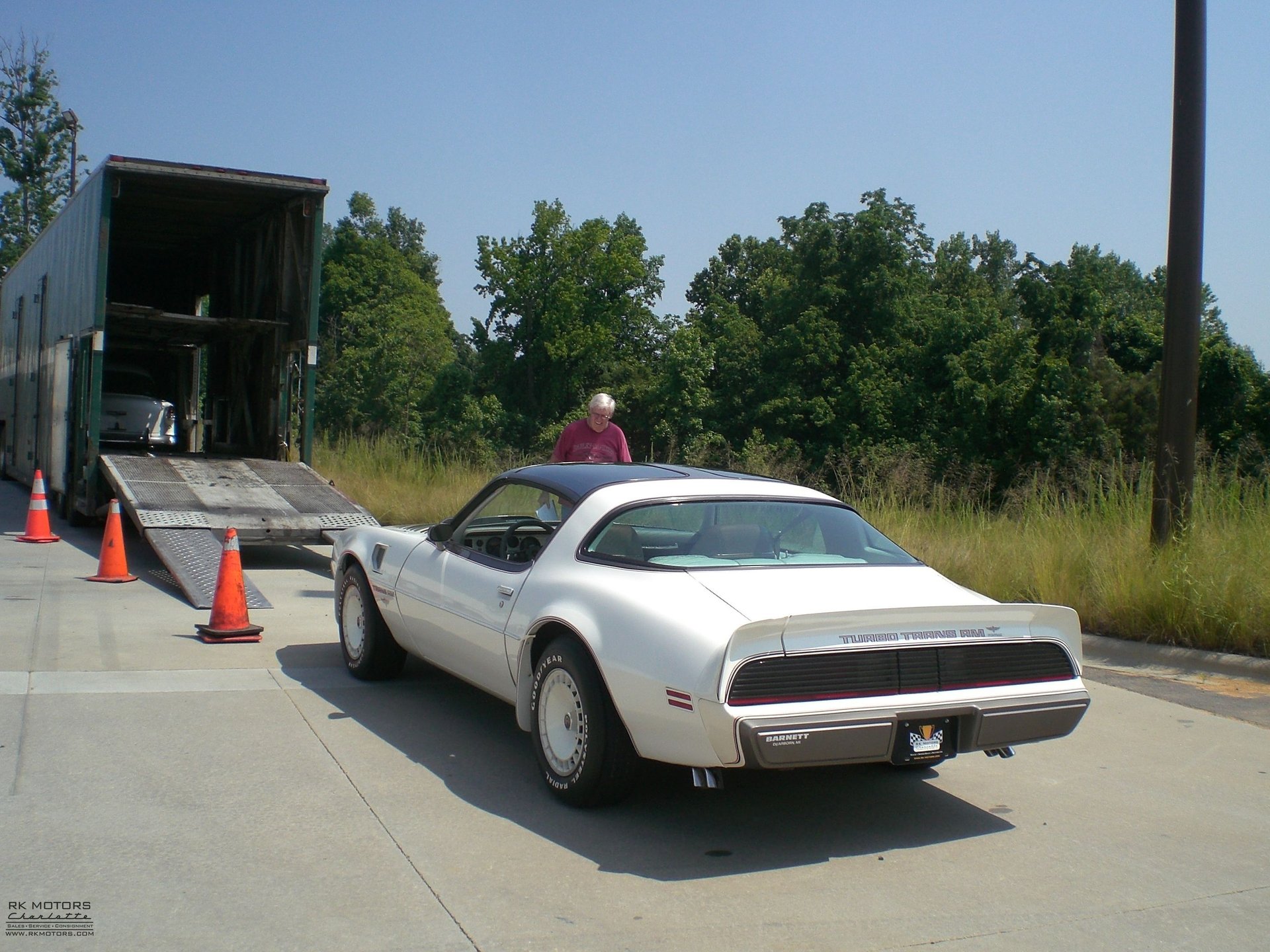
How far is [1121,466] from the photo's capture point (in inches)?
431

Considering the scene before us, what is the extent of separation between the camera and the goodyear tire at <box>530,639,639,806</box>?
451cm

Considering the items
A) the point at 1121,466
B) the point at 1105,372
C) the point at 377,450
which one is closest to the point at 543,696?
the point at 1121,466

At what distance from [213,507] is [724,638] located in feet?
30.2

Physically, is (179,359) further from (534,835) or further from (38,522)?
(534,835)

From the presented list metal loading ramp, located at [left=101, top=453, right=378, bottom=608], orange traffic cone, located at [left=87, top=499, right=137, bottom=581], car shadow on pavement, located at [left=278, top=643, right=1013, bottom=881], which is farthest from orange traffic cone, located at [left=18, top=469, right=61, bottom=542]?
car shadow on pavement, located at [left=278, top=643, right=1013, bottom=881]

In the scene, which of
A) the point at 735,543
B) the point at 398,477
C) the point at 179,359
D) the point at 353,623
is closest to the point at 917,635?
the point at 735,543

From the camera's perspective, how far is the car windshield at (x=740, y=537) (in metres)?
5.08

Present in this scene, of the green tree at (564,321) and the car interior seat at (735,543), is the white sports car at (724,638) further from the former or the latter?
the green tree at (564,321)

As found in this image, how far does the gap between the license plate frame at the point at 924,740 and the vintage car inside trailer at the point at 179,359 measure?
6.87m

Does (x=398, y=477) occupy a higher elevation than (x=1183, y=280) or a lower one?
lower

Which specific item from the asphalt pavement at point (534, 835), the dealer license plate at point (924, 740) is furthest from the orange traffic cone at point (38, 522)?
the dealer license plate at point (924, 740)

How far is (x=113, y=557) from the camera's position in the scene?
1071 centimetres

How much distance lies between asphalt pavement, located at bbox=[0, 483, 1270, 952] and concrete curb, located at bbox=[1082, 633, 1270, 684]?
1.64 feet

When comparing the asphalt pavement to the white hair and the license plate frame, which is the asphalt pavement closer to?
the license plate frame
